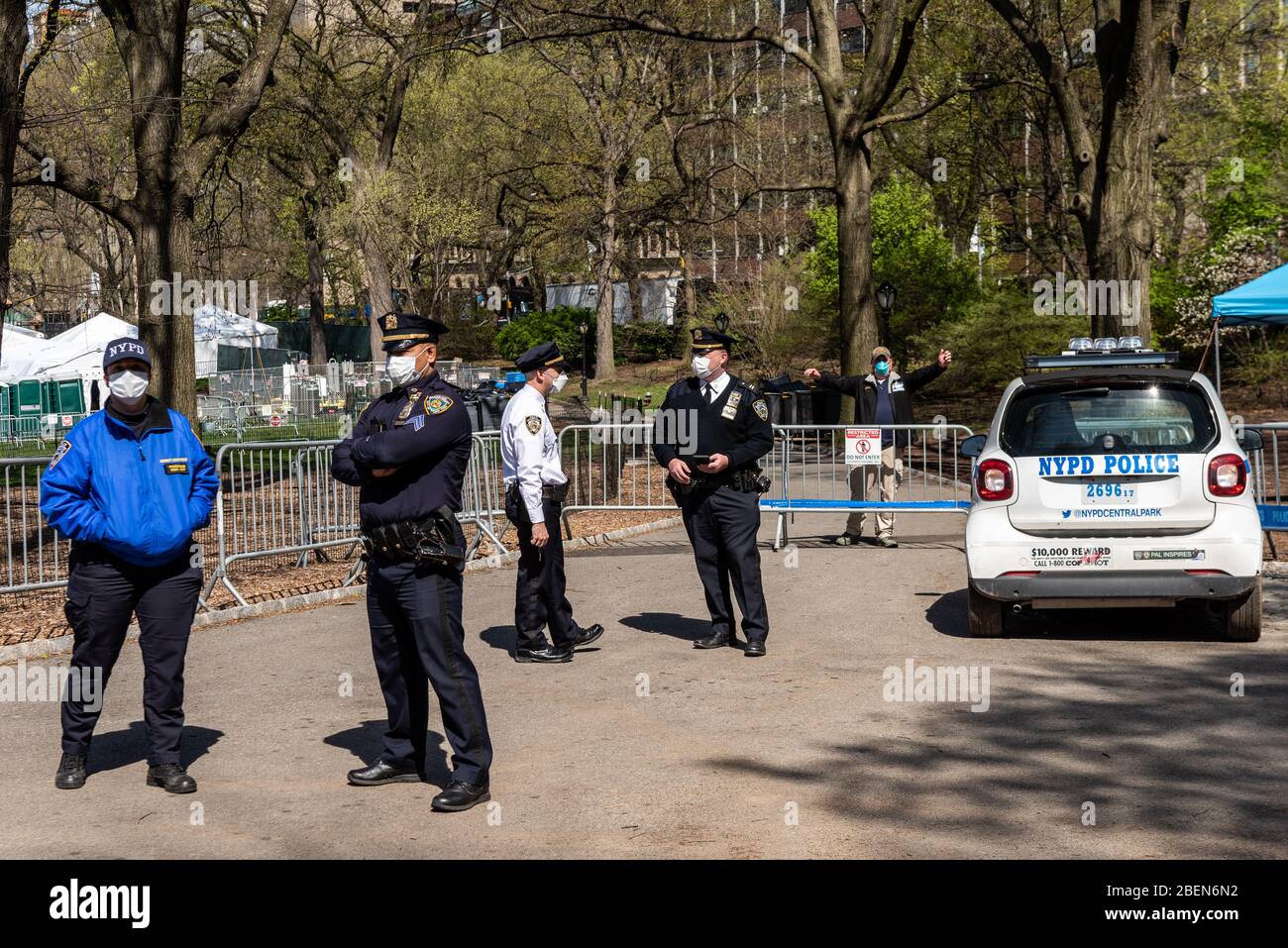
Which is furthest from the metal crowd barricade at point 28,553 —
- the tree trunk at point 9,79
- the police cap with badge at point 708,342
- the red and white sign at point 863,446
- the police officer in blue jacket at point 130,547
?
the red and white sign at point 863,446

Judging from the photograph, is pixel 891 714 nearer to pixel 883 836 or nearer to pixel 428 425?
pixel 883 836

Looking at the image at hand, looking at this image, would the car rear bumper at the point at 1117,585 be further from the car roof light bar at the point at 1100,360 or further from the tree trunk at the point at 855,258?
the tree trunk at the point at 855,258

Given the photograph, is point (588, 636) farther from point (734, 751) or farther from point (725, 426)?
point (734, 751)

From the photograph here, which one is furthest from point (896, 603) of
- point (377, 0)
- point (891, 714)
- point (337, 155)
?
point (337, 155)

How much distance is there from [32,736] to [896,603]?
21.1ft

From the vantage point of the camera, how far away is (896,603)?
38.0 feet

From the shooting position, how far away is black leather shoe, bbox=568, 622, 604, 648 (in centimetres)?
989

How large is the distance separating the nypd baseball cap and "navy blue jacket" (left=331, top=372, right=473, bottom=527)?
1092 mm

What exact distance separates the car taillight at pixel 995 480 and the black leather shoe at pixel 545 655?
2927mm

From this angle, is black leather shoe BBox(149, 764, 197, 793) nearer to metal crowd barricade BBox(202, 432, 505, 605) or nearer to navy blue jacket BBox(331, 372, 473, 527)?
navy blue jacket BBox(331, 372, 473, 527)

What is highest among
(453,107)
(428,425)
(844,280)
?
(453,107)

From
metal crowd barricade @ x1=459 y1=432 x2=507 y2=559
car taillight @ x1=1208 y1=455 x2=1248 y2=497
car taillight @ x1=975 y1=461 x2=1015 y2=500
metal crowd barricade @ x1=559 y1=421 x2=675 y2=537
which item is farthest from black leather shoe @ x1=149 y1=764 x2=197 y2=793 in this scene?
metal crowd barricade @ x1=559 y1=421 x2=675 y2=537

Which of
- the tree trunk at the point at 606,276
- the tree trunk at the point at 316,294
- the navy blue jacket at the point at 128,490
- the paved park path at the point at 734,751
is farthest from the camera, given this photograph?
the tree trunk at the point at 316,294

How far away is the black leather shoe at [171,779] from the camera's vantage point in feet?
21.8
